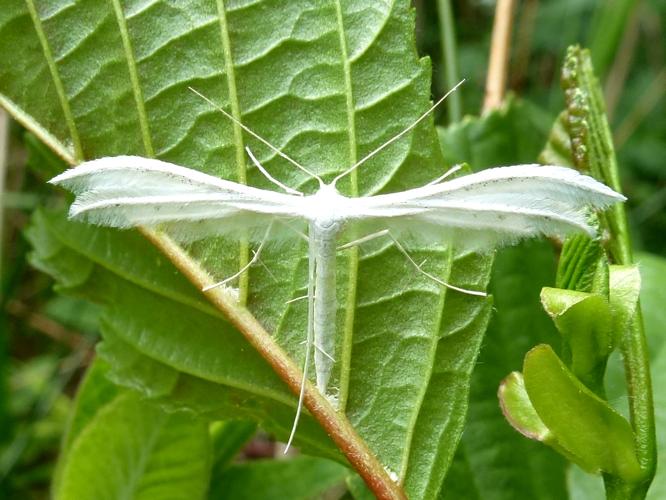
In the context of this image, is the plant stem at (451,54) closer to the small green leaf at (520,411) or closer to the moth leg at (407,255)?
the moth leg at (407,255)

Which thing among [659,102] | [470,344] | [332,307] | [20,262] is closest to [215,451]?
[332,307]

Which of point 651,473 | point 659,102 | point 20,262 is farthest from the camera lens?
point 659,102

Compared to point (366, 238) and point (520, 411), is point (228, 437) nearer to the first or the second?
point (366, 238)

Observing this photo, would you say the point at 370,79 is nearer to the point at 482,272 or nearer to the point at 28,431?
the point at 482,272

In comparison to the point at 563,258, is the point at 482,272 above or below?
above

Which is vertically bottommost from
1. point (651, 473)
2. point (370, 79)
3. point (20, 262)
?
point (651, 473)

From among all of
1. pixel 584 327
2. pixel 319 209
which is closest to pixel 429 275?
pixel 319 209

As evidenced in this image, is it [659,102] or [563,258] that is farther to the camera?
[659,102]

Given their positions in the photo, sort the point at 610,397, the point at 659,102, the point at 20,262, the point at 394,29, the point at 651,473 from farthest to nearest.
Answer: the point at 659,102 < the point at 20,262 < the point at 610,397 < the point at 394,29 < the point at 651,473
